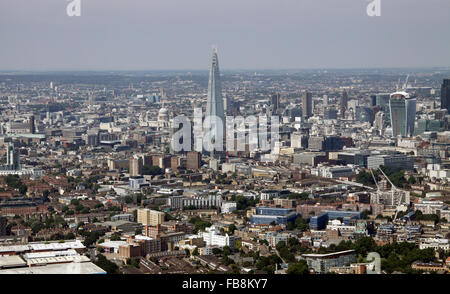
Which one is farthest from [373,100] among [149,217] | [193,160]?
[149,217]

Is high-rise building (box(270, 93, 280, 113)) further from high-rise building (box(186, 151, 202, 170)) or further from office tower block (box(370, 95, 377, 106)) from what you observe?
high-rise building (box(186, 151, 202, 170))

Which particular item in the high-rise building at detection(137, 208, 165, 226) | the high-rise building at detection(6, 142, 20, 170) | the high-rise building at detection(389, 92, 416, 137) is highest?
the high-rise building at detection(389, 92, 416, 137)

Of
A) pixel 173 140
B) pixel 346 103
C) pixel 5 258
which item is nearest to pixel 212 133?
pixel 173 140

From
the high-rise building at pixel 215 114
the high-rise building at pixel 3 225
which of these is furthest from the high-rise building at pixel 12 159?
the high-rise building at pixel 3 225

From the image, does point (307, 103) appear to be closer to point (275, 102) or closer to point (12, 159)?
point (275, 102)

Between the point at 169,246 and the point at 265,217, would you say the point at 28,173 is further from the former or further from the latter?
the point at 169,246

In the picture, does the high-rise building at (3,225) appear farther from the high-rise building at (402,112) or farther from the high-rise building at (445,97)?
the high-rise building at (445,97)

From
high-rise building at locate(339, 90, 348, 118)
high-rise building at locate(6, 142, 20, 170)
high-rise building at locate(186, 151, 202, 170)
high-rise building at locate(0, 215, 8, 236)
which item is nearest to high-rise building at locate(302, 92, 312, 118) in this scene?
high-rise building at locate(339, 90, 348, 118)
